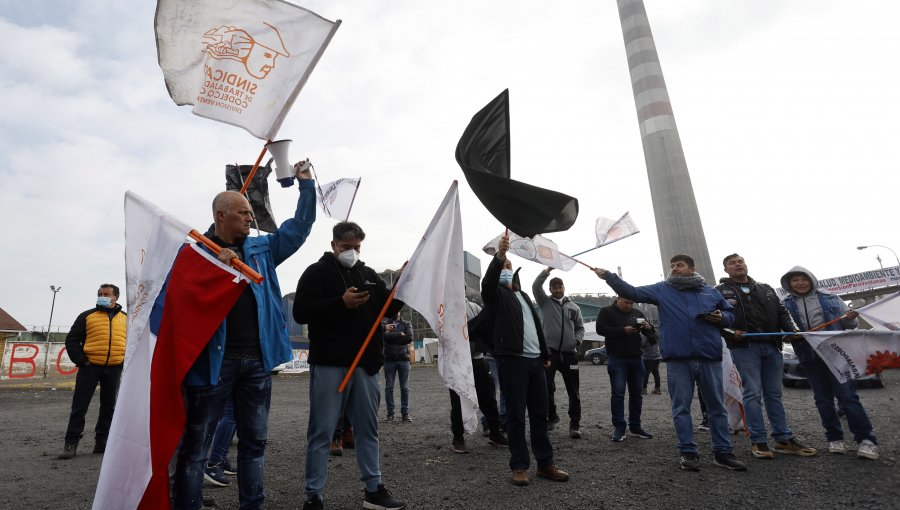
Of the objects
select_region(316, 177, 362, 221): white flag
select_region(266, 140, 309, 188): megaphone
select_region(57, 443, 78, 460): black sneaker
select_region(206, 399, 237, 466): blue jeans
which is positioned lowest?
select_region(57, 443, 78, 460): black sneaker

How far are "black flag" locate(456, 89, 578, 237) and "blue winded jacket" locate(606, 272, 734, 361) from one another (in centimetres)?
148

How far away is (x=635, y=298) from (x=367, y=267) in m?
2.87

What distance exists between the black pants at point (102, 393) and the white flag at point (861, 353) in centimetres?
799

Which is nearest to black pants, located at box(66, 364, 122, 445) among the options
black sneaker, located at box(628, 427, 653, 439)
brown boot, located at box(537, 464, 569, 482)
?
brown boot, located at box(537, 464, 569, 482)

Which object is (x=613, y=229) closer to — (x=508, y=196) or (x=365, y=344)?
(x=508, y=196)

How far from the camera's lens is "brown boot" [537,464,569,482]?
3.95 meters

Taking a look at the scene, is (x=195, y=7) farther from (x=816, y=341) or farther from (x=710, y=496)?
(x=816, y=341)

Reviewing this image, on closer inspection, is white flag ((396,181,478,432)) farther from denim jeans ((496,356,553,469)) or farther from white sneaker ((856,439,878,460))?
white sneaker ((856,439,878,460))

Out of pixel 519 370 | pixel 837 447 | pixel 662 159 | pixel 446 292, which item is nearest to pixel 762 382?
pixel 837 447

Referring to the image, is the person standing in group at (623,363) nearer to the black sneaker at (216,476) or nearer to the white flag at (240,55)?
the black sneaker at (216,476)

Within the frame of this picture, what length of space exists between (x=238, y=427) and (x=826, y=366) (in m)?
5.67

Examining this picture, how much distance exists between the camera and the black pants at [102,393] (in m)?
5.65

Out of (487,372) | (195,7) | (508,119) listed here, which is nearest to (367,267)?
(508,119)

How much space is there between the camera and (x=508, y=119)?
→ 4.34 m
